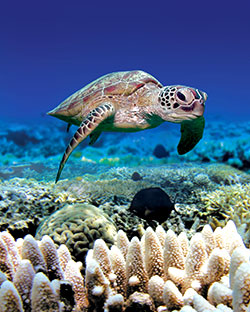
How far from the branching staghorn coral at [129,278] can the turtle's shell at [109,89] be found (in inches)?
139

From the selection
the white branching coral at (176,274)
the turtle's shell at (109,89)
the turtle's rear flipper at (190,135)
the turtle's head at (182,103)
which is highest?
the turtle's shell at (109,89)

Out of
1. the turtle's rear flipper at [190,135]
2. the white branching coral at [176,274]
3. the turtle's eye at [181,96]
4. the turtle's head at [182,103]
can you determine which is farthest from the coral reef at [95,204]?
the turtle's eye at [181,96]

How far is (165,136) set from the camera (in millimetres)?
24828

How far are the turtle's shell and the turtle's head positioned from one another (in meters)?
1.01

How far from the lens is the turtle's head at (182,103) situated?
3.56 m

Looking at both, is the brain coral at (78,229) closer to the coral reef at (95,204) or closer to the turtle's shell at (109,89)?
the coral reef at (95,204)

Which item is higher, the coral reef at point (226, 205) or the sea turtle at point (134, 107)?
the sea turtle at point (134, 107)

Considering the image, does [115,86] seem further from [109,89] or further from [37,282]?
[37,282]

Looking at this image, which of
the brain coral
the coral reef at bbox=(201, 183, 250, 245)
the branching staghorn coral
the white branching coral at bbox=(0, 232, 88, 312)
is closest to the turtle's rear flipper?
the coral reef at bbox=(201, 183, 250, 245)

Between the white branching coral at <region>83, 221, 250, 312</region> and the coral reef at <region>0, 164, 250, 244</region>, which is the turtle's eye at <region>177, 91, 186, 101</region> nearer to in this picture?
the coral reef at <region>0, 164, 250, 244</region>

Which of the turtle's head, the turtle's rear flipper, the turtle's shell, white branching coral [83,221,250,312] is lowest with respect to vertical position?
white branching coral [83,221,250,312]

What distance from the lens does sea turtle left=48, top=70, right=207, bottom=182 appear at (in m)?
3.67

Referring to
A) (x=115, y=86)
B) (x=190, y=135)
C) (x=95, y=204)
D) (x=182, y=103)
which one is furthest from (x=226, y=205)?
(x=115, y=86)

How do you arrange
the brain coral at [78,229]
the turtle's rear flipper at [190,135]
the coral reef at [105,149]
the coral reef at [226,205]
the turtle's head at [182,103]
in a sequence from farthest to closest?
the coral reef at [105,149] < the turtle's rear flipper at [190,135] < the turtle's head at [182,103] < the coral reef at [226,205] < the brain coral at [78,229]
